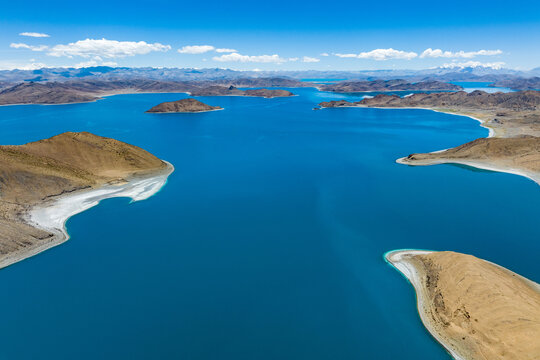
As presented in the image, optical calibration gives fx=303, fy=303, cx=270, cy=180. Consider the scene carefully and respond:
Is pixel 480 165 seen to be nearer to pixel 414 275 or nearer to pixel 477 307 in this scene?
pixel 414 275

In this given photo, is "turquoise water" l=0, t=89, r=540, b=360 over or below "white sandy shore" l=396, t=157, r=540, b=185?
below

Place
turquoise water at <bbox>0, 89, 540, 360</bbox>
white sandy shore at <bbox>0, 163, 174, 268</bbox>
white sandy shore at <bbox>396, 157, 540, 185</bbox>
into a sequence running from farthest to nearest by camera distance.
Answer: white sandy shore at <bbox>396, 157, 540, 185</bbox>, white sandy shore at <bbox>0, 163, 174, 268</bbox>, turquoise water at <bbox>0, 89, 540, 360</bbox>

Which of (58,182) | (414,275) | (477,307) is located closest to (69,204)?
(58,182)

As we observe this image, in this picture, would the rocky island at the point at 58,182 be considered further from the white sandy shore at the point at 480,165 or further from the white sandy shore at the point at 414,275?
the white sandy shore at the point at 480,165

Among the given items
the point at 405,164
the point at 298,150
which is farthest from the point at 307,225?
the point at 298,150

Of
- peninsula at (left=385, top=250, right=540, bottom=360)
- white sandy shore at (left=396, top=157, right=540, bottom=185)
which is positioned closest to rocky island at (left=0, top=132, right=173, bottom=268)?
peninsula at (left=385, top=250, right=540, bottom=360)

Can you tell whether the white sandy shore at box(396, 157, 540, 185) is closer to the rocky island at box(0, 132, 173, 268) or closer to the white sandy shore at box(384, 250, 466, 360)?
the white sandy shore at box(384, 250, 466, 360)
